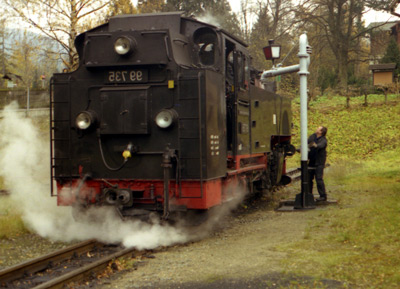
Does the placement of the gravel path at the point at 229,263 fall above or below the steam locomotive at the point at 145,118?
below

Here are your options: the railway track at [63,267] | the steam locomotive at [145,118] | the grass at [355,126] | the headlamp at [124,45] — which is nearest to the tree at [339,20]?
the grass at [355,126]

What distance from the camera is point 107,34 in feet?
24.7

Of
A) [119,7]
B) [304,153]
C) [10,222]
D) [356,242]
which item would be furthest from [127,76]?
[119,7]

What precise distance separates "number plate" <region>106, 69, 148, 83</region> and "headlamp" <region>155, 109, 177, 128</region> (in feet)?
2.01

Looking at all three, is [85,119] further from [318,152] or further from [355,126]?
[355,126]

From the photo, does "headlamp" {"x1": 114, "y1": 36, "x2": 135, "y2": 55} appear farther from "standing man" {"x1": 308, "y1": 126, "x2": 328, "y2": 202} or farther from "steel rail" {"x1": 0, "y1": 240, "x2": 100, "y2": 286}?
"standing man" {"x1": 308, "y1": 126, "x2": 328, "y2": 202}

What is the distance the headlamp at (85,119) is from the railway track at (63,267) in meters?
1.69

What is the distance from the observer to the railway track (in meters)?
5.39

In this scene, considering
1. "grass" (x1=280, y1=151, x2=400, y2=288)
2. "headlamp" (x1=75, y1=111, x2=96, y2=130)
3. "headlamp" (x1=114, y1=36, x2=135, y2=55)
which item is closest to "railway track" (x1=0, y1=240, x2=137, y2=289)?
"headlamp" (x1=75, y1=111, x2=96, y2=130)

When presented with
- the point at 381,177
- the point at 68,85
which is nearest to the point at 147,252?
the point at 68,85

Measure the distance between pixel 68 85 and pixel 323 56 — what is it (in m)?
38.0

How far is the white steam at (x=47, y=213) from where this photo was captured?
24.3 ft

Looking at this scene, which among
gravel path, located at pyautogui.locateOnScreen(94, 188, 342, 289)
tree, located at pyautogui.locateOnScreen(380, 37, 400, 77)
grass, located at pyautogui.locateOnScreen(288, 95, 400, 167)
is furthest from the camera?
tree, located at pyautogui.locateOnScreen(380, 37, 400, 77)

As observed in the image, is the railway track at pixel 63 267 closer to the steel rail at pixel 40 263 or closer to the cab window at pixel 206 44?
the steel rail at pixel 40 263
